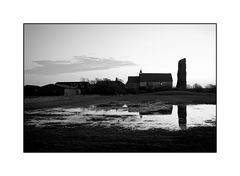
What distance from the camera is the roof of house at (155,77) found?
6323 millimetres

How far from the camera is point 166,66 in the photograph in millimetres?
6398

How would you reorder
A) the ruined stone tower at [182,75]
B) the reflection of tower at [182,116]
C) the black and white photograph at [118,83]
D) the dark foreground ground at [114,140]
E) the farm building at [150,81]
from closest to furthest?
1. the dark foreground ground at [114,140]
2. the black and white photograph at [118,83]
3. the reflection of tower at [182,116]
4. the farm building at [150,81]
5. the ruined stone tower at [182,75]

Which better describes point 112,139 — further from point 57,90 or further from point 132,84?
point 57,90

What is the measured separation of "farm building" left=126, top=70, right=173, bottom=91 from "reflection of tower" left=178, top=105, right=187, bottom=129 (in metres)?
0.74

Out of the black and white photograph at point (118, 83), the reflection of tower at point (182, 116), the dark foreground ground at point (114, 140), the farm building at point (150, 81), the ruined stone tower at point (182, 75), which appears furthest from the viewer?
the ruined stone tower at point (182, 75)

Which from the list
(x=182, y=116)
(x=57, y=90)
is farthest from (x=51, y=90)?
(x=182, y=116)

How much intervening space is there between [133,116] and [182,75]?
198cm

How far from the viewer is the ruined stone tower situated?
642cm

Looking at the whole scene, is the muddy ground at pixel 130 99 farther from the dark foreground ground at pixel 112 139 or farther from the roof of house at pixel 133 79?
the roof of house at pixel 133 79

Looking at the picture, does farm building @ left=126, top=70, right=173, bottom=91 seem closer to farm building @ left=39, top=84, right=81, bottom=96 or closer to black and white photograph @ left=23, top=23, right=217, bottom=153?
black and white photograph @ left=23, top=23, right=217, bottom=153

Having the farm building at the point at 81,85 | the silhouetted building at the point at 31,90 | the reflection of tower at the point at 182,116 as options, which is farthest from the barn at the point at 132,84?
the silhouetted building at the point at 31,90

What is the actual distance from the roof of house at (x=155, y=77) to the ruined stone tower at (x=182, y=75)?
31cm

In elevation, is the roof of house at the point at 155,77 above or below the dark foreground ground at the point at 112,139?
above

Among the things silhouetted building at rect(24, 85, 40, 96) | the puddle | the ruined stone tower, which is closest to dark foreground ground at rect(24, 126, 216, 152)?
the puddle
